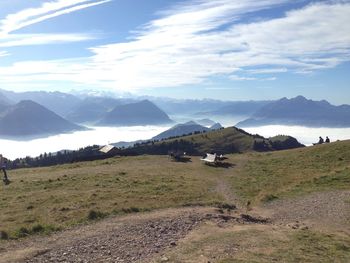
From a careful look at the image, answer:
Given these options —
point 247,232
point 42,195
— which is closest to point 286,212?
point 247,232

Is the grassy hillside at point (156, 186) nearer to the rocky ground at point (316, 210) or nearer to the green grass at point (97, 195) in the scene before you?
the green grass at point (97, 195)

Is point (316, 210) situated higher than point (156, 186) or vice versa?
point (156, 186)

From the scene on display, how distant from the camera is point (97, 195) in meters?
41.9

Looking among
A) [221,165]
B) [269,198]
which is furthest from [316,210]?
[221,165]

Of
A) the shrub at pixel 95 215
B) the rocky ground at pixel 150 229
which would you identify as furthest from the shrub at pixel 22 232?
the shrub at pixel 95 215

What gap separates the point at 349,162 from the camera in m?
59.4

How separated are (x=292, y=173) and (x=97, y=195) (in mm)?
29342

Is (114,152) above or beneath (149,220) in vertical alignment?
above

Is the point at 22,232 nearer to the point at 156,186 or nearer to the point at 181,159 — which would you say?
the point at 156,186

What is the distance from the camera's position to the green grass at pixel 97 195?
1328 inches

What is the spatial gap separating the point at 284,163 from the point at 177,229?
42.3 meters

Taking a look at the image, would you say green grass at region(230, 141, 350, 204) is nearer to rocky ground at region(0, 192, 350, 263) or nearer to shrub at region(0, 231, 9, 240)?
rocky ground at region(0, 192, 350, 263)

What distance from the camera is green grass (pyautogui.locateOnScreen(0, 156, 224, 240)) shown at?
33719mm

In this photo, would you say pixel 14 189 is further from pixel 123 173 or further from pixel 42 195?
pixel 123 173
